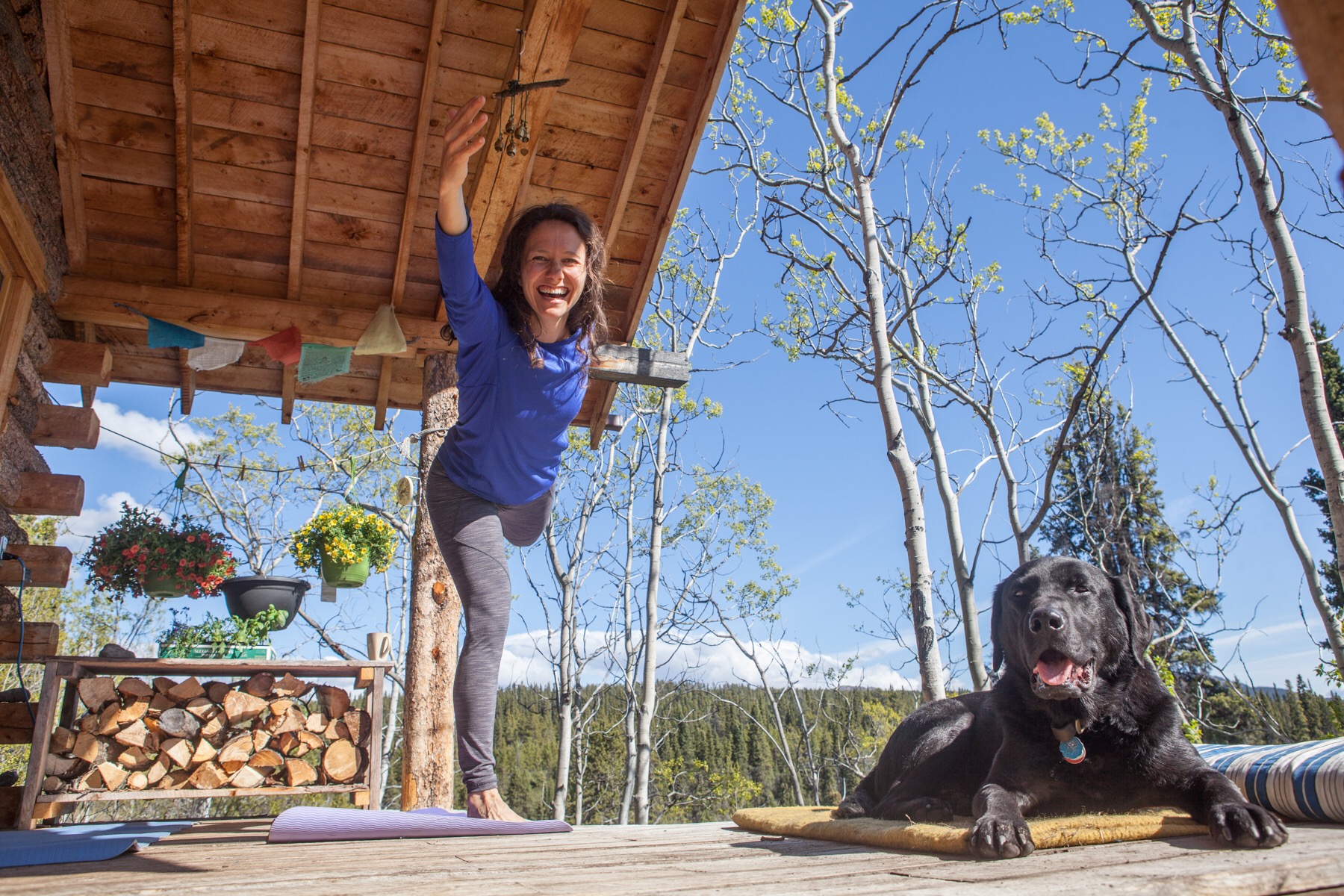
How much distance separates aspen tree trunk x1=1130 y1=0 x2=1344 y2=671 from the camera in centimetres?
449

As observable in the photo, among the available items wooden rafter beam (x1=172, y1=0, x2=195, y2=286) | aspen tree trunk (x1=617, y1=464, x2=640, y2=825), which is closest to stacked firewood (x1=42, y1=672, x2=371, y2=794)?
wooden rafter beam (x1=172, y1=0, x2=195, y2=286)

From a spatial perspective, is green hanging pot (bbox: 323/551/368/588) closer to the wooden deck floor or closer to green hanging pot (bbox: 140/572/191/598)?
green hanging pot (bbox: 140/572/191/598)

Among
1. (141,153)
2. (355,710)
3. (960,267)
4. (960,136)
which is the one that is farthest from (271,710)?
(960,267)

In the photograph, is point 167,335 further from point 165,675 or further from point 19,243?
point 165,675

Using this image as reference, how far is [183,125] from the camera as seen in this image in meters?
4.26

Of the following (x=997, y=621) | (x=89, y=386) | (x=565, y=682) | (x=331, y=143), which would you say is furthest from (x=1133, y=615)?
(x=565, y=682)

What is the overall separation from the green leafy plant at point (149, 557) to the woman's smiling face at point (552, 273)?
3.34 m

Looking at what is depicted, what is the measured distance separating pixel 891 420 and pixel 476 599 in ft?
12.7

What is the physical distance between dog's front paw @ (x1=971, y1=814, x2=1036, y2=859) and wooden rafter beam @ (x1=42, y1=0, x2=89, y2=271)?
5.00m

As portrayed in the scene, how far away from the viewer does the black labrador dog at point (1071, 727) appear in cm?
203

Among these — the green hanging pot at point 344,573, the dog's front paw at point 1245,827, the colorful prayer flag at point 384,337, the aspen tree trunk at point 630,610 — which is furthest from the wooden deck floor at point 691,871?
the aspen tree trunk at point 630,610

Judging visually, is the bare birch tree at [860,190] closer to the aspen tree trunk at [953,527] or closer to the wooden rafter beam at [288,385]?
the aspen tree trunk at [953,527]

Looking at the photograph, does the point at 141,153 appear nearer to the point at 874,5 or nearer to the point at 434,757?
the point at 434,757

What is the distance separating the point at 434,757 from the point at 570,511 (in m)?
15.4
